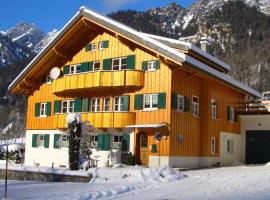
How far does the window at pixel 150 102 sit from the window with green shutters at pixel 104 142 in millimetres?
3554

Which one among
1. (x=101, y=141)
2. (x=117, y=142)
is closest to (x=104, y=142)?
(x=101, y=141)

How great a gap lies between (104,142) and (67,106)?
5.19 m

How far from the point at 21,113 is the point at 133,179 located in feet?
420

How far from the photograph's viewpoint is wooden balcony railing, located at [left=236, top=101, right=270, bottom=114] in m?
35.4

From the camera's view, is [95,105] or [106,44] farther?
[95,105]

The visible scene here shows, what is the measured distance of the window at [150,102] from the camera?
2983 centimetres

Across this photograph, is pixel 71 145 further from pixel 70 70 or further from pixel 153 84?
pixel 70 70

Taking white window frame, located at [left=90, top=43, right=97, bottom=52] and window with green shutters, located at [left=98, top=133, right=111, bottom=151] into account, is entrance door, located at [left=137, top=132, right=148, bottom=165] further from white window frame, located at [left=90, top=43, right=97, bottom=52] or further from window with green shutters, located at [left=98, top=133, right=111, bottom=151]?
white window frame, located at [left=90, top=43, right=97, bottom=52]

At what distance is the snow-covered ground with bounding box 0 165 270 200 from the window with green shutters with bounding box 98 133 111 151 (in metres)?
7.09

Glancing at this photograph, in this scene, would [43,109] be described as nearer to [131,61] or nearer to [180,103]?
[131,61]

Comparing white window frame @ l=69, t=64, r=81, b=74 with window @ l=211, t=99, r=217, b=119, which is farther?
white window frame @ l=69, t=64, r=81, b=74

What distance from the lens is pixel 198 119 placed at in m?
32.1

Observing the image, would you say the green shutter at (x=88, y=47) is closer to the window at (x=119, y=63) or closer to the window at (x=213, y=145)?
the window at (x=119, y=63)

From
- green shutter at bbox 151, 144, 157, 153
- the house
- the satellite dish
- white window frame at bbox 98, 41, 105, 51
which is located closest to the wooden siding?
the house
